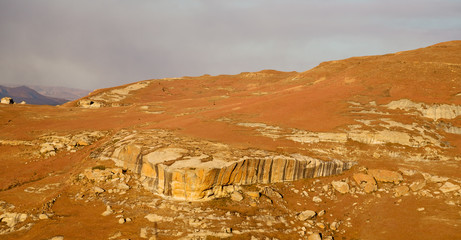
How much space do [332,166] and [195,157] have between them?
9.60m

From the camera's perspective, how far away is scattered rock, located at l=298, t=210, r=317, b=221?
1273 cm

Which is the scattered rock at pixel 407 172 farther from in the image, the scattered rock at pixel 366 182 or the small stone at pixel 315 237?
the small stone at pixel 315 237

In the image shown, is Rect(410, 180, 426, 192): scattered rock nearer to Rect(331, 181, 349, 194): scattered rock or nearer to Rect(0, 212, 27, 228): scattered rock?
Rect(331, 181, 349, 194): scattered rock

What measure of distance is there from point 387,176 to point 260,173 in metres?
8.19

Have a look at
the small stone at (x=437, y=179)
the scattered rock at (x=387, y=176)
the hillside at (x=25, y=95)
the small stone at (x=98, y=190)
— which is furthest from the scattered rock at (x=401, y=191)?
the hillside at (x=25, y=95)

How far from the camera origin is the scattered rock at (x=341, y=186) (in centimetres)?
1487

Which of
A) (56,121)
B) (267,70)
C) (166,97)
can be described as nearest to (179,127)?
(56,121)

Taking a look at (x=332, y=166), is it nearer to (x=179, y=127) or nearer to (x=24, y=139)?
(x=179, y=127)

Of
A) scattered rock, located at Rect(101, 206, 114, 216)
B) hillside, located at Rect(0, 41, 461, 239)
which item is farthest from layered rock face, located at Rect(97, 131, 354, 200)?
scattered rock, located at Rect(101, 206, 114, 216)

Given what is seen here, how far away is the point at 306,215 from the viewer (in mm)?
12828

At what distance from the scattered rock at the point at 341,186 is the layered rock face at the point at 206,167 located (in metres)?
1.22

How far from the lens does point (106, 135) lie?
2656 centimetres

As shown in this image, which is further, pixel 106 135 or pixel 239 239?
pixel 106 135

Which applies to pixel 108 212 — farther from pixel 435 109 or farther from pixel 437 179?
pixel 435 109
